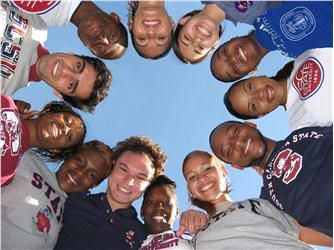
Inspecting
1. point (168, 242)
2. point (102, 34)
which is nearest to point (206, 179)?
point (168, 242)

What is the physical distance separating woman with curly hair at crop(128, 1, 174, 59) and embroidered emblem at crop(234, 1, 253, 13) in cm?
50

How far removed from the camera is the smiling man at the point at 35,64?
3.13m

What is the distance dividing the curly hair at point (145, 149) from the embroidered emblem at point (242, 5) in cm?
133

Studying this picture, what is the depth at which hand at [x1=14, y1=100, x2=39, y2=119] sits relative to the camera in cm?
330

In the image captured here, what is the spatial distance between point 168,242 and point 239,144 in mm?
964

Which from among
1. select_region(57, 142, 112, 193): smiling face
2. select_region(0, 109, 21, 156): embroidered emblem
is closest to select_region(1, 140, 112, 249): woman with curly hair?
select_region(57, 142, 112, 193): smiling face

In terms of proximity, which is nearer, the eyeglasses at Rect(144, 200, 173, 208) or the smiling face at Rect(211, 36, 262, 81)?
the eyeglasses at Rect(144, 200, 173, 208)

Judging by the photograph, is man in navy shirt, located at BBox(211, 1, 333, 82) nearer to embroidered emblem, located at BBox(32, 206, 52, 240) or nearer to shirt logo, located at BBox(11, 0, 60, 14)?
shirt logo, located at BBox(11, 0, 60, 14)

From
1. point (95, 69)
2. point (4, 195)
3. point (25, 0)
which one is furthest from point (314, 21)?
point (4, 195)

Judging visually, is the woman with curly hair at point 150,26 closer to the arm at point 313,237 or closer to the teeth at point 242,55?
the teeth at point 242,55

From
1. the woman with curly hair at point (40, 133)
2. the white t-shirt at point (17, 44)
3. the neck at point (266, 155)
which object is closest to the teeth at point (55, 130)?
the woman with curly hair at point (40, 133)

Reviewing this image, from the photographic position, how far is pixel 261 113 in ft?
11.0

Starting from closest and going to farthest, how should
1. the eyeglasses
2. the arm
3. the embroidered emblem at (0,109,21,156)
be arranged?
the embroidered emblem at (0,109,21,156) < the arm < the eyeglasses

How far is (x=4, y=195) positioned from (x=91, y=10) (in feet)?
5.05
